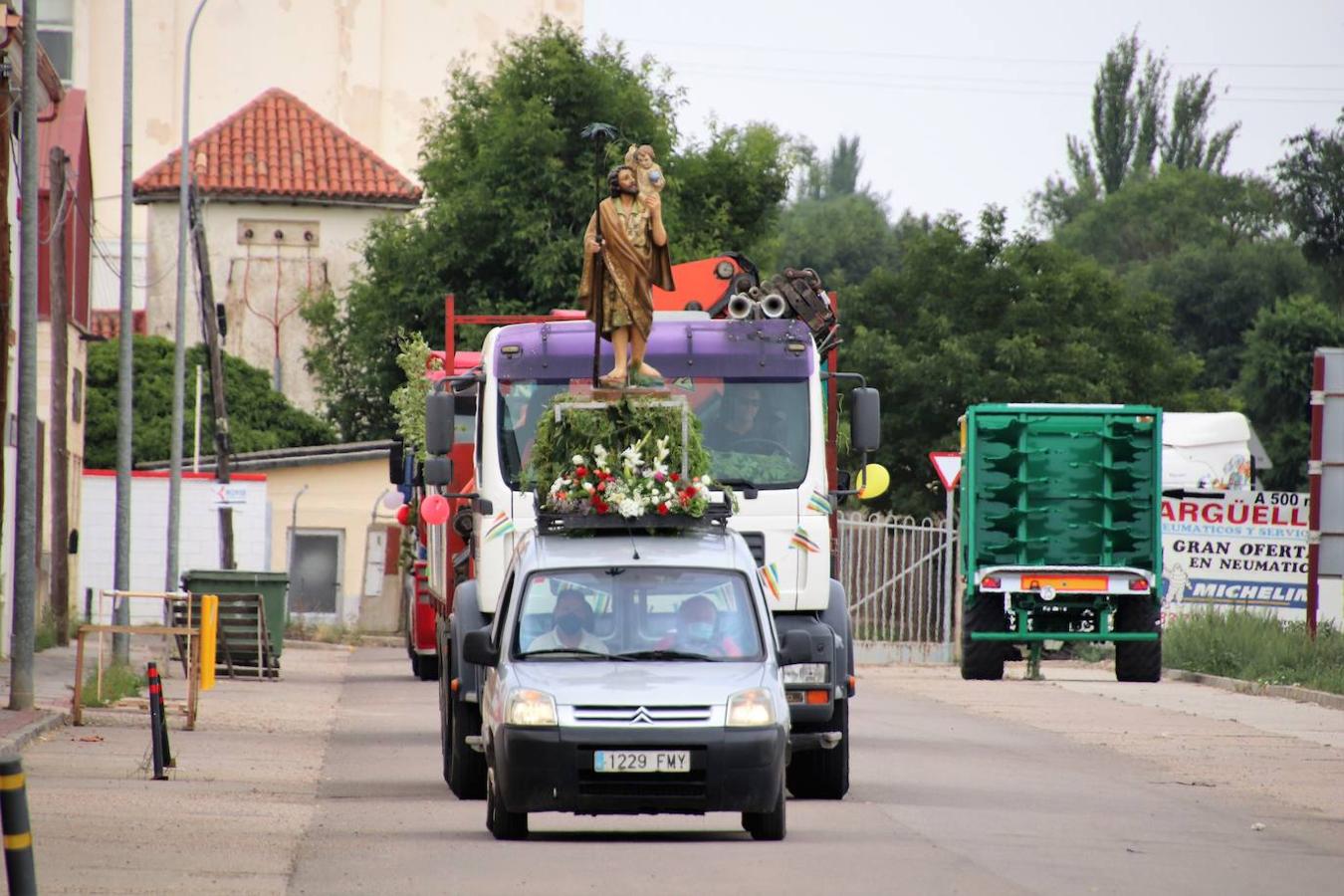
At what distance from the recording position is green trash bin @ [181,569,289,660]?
32.9 metres

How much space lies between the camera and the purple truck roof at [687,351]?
17672mm

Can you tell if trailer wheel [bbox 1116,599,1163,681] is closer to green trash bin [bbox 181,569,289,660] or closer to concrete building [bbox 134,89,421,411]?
green trash bin [bbox 181,569,289,660]

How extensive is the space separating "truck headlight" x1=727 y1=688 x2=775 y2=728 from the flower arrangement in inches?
84.0

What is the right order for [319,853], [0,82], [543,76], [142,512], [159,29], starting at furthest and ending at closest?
[159,29]
[543,76]
[142,512]
[0,82]
[319,853]

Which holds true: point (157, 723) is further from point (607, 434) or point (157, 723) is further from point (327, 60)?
point (327, 60)

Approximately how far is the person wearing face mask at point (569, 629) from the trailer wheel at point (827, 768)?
281 cm

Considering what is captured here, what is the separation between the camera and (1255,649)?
3253 cm

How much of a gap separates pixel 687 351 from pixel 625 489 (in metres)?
2.81

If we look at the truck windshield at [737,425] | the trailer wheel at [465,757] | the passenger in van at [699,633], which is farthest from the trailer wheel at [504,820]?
the truck windshield at [737,425]

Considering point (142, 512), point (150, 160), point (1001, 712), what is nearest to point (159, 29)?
point (150, 160)

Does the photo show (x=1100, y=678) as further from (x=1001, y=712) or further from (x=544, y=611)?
(x=544, y=611)

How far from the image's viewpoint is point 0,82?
100 feet

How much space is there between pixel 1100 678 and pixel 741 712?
21.8m

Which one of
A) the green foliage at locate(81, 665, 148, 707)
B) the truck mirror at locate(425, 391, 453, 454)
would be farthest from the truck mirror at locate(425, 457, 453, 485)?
the green foliage at locate(81, 665, 148, 707)
